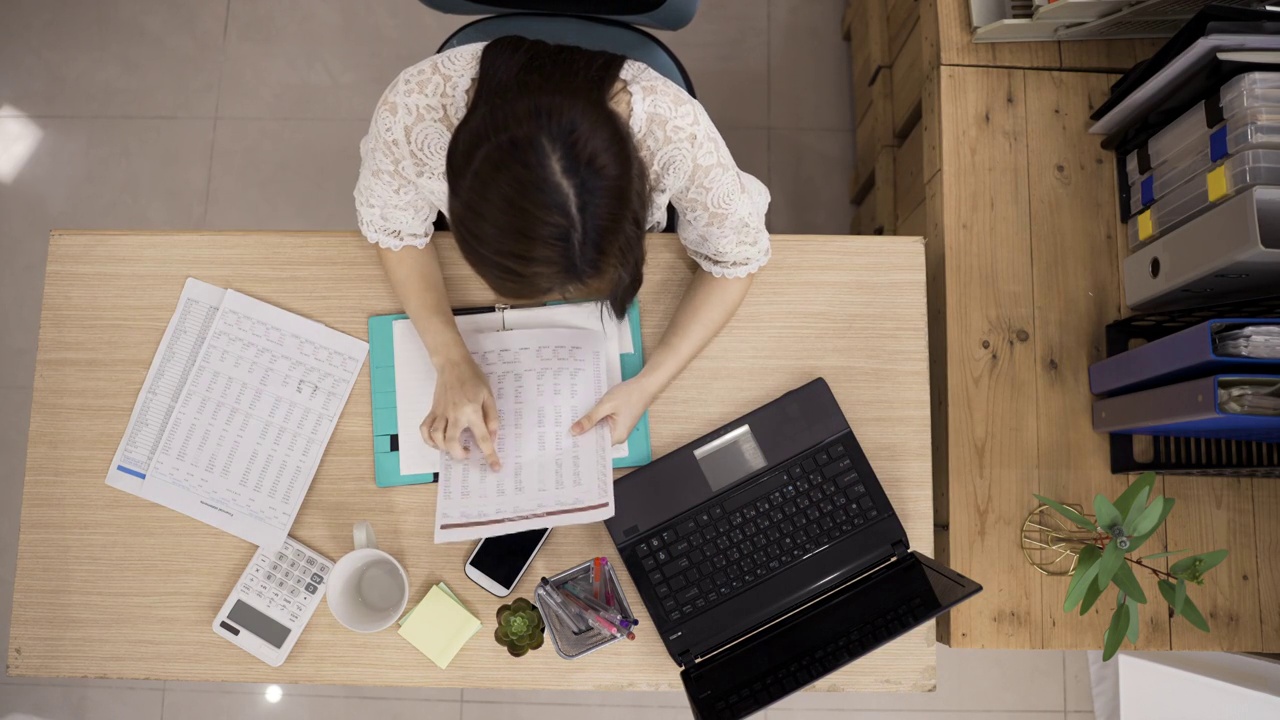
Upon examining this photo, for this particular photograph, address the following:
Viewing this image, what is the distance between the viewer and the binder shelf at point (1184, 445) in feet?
3.50

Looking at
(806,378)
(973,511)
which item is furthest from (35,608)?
(973,511)

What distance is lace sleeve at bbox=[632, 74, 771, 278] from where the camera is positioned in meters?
0.90

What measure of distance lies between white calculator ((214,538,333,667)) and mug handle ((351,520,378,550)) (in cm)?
6

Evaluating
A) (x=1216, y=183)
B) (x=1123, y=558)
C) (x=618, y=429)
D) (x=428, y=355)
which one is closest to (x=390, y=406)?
(x=428, y=355)

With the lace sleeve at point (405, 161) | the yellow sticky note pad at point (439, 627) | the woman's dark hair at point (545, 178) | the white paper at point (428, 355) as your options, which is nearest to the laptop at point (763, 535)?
the white paper at point (428, 355)

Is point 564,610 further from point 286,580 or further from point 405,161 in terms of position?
point 405,161

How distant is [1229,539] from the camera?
3.72 ft

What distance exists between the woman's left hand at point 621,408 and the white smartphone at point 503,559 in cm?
16

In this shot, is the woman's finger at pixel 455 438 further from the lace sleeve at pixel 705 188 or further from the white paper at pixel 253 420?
the lace sleeve at pixel 705 188

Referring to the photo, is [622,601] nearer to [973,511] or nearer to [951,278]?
[973,511]

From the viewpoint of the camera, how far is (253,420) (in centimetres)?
105

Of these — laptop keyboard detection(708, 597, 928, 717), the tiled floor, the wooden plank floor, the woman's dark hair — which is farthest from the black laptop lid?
the tiled floor

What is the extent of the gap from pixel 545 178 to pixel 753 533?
54 cm

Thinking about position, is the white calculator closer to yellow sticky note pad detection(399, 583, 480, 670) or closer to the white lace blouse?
yellow sticky note pad detection(399, 583, 480, 670)
